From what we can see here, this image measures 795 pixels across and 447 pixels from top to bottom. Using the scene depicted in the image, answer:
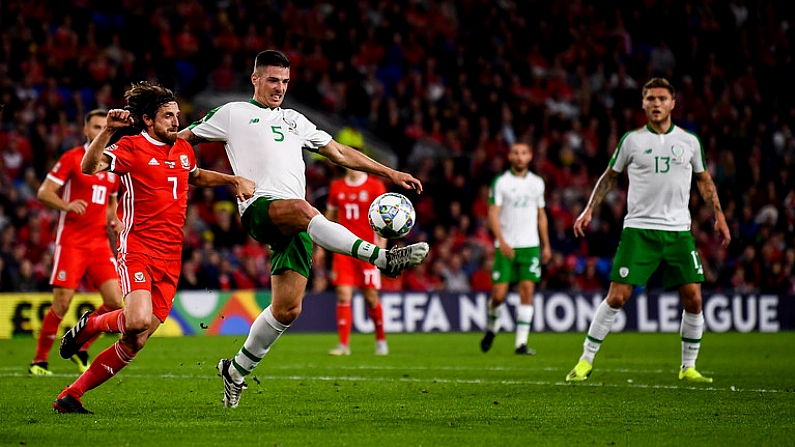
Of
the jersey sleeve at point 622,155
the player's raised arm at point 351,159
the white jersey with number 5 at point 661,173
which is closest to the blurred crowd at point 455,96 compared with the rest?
the jersey sleeve at point 622,155

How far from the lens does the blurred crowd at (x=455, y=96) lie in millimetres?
20359

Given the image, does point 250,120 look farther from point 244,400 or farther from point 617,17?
point 617,17

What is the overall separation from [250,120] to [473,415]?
2513 millimetres

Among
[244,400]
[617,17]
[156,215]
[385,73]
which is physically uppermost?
[617,17]

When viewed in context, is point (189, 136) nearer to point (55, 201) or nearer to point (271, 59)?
point (271, 59)

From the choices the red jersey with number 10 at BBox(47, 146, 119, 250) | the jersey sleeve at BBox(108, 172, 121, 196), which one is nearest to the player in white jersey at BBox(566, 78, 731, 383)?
the jersey sleeve at BBox(108, 172, 121, 196)

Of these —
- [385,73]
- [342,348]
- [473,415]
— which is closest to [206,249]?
[342,348]

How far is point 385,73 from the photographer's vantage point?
83.4ft

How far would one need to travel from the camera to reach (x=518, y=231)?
15.1 meters

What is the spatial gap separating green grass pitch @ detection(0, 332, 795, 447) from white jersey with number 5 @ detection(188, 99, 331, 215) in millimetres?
1562

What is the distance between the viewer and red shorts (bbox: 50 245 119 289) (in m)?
11.4

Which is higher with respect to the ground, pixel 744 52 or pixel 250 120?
pixel 744 52

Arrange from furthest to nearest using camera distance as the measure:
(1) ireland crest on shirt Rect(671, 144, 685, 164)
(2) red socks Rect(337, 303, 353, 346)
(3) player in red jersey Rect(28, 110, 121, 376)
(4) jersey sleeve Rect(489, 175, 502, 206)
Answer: (4) jersey sleeve Rect(489, 175, 502, 206), (2) red socks Rect(337, 303, 353, 346), (3) player in red jersey Rect(28, 110, 121, 376), (1) ireland crest on shirt Rect(671, 144, 685, 164)

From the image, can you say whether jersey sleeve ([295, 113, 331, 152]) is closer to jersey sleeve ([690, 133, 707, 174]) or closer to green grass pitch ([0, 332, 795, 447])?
green grass pitch ([0, 332, 795, 447])
